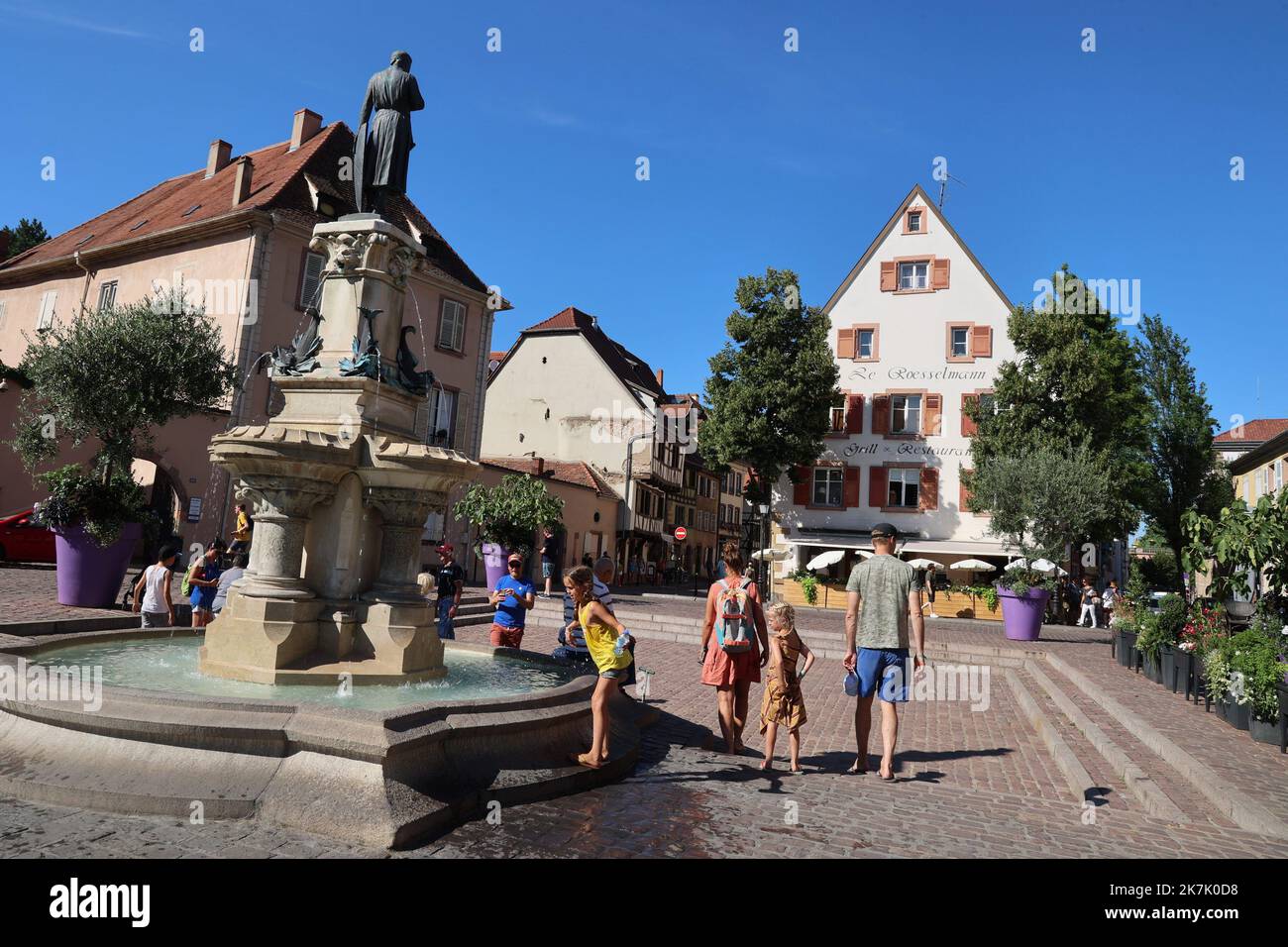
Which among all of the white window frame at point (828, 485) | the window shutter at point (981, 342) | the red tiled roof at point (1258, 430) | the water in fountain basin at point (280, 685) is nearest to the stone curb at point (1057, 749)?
the water in fountain basin at point (280, 685)

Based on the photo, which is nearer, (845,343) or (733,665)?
(733,665)

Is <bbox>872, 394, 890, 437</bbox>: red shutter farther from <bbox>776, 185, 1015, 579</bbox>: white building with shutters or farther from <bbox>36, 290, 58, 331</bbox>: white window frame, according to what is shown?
<bbox>36, 290, 58, 331</bbox>: white window frame

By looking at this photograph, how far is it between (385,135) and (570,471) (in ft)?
112

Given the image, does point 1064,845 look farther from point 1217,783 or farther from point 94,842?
point 94,842

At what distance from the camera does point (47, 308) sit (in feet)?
96.5

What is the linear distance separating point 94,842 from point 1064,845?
5.14 meters

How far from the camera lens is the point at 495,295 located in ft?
101

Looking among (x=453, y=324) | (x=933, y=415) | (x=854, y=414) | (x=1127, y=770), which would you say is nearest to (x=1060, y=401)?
(x=933, y=415)

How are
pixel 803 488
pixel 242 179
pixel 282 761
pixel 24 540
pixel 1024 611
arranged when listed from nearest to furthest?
pixel 282 761 → pixel 1024 611 → pixel 24 540 → pixel 242 179 → pixel 803 488

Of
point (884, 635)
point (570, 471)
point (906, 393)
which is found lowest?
point (884, 635)

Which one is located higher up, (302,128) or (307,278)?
(302,128)

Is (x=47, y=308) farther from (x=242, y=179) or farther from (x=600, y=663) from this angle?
(x=600, y=663)

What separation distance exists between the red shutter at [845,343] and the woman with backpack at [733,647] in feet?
101

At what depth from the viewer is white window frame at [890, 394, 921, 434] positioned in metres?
35.3
